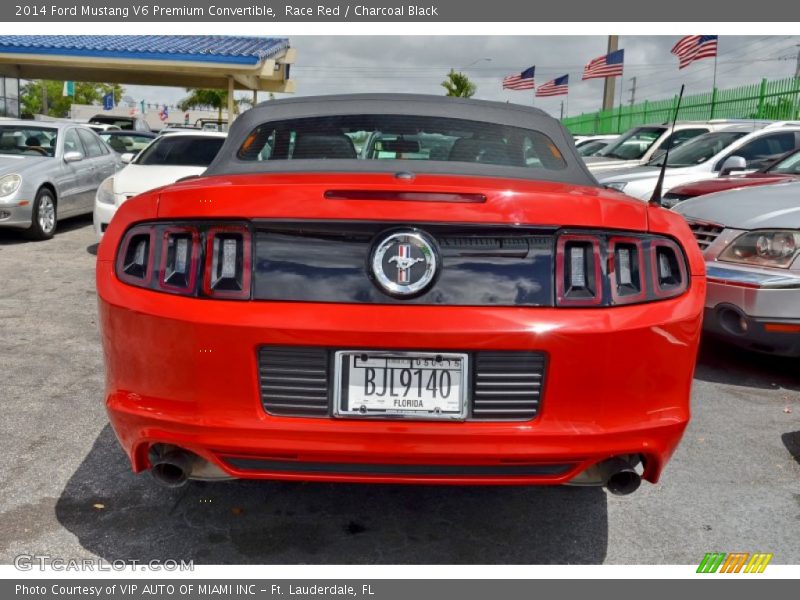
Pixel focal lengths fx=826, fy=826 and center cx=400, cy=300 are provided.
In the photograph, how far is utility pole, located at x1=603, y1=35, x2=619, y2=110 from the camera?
2455cm

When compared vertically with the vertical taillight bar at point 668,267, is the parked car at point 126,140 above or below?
below

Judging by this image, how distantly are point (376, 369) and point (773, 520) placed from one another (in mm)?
1799

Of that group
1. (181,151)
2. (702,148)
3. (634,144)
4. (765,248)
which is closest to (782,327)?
(765,248)

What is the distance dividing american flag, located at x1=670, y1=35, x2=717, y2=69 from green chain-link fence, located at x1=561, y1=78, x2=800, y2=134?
3.43ft

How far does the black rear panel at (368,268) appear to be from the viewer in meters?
2.37

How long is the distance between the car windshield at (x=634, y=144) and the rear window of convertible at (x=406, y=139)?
1004 centimetres

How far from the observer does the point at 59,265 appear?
8.51 m

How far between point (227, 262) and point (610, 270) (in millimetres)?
1134

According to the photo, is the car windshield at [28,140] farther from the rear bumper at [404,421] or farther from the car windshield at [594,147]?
the car windshield at [594,147]

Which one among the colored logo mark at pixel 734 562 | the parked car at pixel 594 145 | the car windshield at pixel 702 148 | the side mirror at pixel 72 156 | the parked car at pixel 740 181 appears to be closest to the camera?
the colored logo mark at pixel 734 562

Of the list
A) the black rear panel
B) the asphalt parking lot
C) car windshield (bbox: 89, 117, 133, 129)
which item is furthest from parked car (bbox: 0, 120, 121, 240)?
car windshield (bbox: 89, 117, 133, 129)

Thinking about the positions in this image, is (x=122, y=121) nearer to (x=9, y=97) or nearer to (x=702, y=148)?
(x=9, y=97)

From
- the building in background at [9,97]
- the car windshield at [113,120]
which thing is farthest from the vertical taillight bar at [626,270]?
the car windshield at [113,120]

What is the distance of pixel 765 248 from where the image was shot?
4.89 metres
